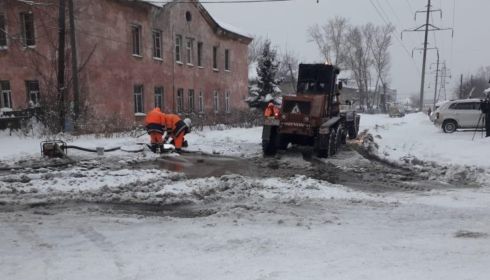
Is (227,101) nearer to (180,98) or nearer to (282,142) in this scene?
(180,98)

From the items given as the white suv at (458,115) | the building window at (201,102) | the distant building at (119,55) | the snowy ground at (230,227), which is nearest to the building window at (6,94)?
the distant building at (119,55)

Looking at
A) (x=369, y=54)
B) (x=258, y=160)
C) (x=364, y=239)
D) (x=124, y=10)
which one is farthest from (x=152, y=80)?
(x=369, y=54)

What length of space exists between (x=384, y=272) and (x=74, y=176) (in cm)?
739

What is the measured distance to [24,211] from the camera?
7.25 metres

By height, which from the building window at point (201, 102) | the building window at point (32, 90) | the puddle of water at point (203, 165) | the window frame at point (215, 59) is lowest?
the puddle of water at point (203, 165)

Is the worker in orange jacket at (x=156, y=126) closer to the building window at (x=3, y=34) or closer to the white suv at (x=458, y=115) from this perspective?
the building window at (x=3, y=34)

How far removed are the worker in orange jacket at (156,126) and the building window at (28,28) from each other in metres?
13.0

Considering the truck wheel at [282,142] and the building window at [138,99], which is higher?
the building window at [138,99]

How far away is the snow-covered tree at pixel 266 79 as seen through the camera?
3391 centimetres

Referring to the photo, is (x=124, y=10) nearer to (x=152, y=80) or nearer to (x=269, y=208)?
(x=152, y=80)

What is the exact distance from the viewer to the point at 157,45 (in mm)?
28922

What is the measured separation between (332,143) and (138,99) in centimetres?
1617

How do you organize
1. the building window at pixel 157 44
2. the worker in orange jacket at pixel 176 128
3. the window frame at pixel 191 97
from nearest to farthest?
the worker in orange jacket at pixel 176 128 → the building window at pixel 157 44 → the window frame at pixel 191 97

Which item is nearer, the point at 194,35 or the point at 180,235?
the point at 180,235
